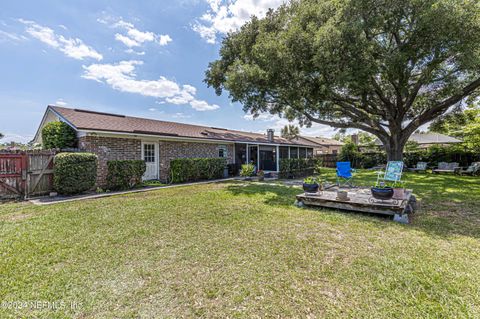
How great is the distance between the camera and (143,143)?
11.0 metres

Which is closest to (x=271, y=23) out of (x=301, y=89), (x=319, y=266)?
(x=301, y=89)

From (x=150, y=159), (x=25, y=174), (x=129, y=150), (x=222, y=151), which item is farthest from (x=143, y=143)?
(x=222, y=151)

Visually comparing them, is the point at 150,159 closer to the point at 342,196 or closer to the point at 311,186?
the point at 311,186

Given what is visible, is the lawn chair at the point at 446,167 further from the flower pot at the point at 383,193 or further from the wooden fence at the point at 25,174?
the wooden fence at the point at 25,174

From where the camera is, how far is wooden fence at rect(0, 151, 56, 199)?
7.28 meters

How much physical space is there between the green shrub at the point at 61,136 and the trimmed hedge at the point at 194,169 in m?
4.50

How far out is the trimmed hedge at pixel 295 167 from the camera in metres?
14.2

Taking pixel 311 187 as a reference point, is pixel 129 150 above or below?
above

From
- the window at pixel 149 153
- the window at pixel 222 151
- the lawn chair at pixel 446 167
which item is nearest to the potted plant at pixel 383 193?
the window at pixel 149 153

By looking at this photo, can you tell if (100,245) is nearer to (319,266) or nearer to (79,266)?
(79,266)

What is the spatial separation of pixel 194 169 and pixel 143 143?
295 centimetres

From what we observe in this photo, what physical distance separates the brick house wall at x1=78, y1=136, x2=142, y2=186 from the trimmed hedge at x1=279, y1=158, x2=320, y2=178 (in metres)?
8.86

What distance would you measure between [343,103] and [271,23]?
622 centimetres

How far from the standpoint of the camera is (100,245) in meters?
3.69
